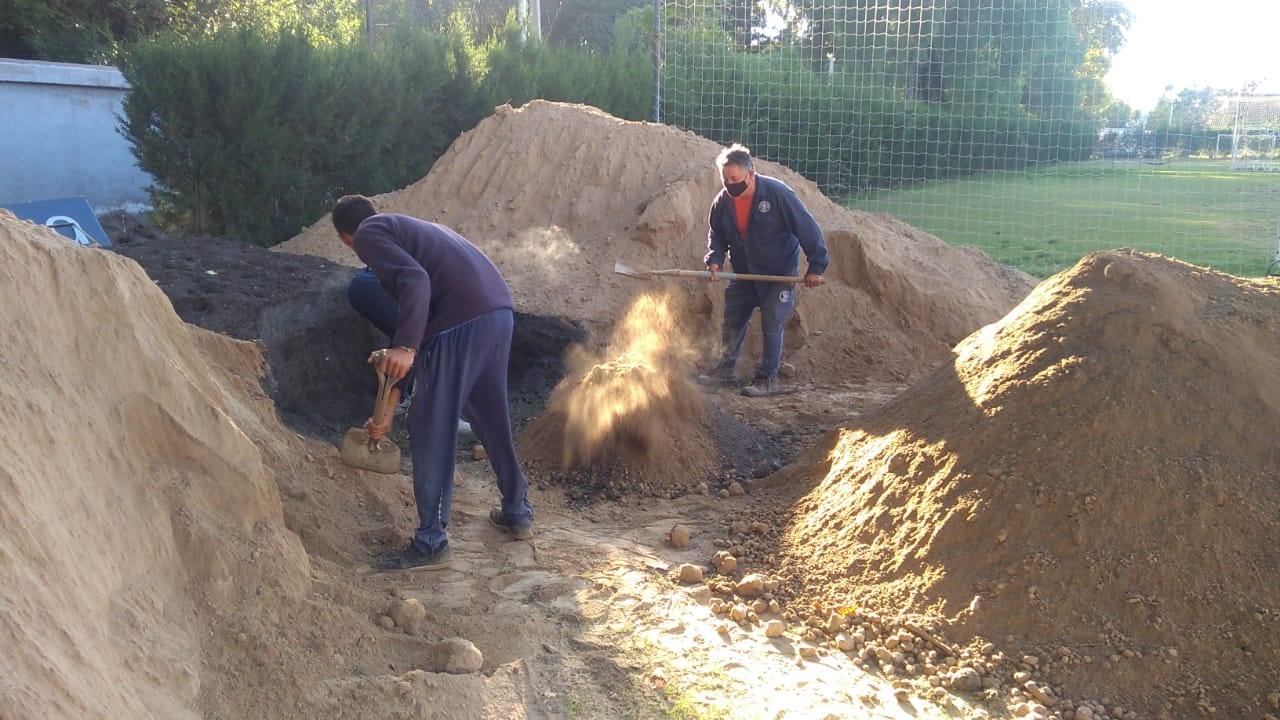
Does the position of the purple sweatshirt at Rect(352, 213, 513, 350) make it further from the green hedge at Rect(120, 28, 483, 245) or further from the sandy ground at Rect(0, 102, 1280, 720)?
the green hedge at Rect(120, 28, 483, 245)

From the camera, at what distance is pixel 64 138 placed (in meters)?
12.8

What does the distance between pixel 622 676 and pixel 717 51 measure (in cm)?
1257

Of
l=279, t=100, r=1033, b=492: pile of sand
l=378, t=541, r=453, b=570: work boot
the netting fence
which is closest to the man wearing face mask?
l=279, t=100, r=1033, b=492: pile of sand

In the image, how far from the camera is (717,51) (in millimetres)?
14547

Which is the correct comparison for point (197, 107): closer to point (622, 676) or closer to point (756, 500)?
point (756, 500)

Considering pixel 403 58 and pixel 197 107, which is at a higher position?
pixel 403 58

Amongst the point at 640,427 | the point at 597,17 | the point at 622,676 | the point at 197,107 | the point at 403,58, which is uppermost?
the point at 597,17

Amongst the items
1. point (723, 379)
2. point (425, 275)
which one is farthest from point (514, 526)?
point (723, 379)

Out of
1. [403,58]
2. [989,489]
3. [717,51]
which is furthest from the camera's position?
[717,51]

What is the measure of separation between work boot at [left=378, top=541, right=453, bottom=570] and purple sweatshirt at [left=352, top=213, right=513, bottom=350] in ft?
3.00

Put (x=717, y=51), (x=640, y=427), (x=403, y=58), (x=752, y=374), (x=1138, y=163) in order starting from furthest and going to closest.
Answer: (x=1138, y=163)
(x=717, y=51)
(x=403, y=58)
(x=752, y=374)
(x=640, y=427)

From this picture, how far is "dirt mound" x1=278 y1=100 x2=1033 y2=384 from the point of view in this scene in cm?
838

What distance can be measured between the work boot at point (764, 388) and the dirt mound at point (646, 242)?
0.65 meters

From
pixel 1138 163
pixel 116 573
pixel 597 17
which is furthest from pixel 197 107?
pixel 597 17
